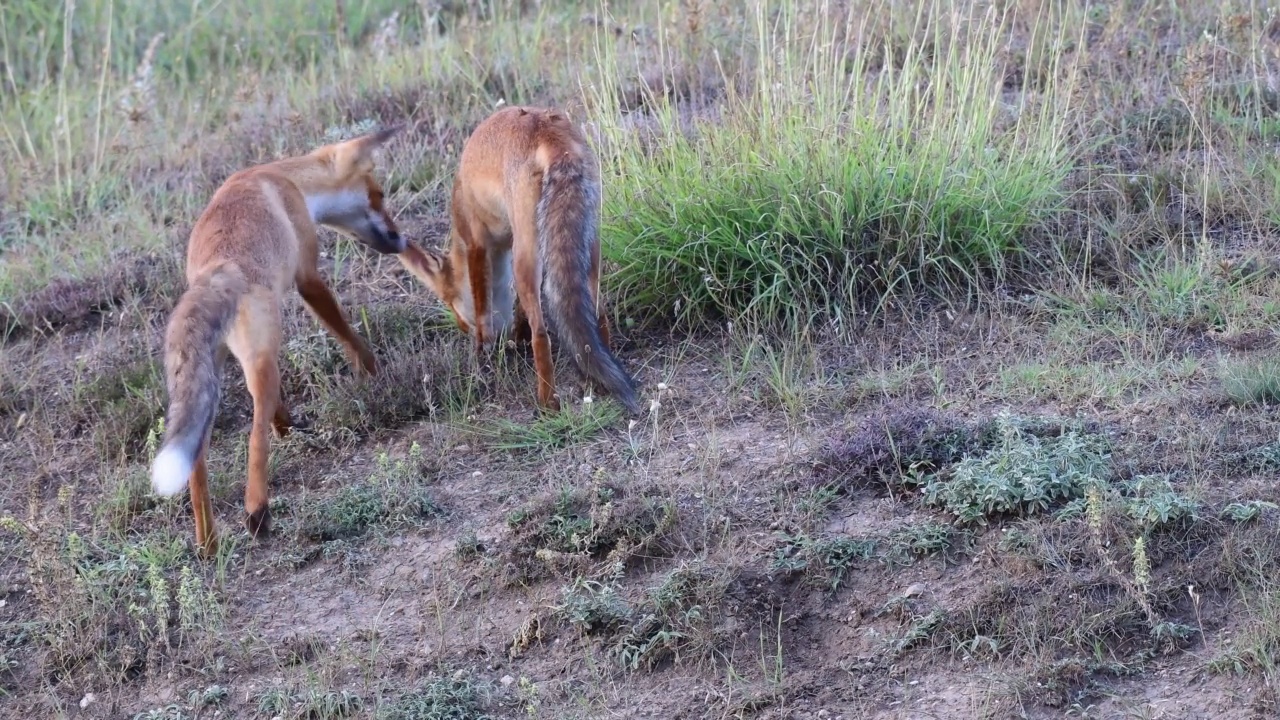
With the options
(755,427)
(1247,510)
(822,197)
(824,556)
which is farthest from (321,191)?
(1247,510)

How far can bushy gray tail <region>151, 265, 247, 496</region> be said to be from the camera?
4789mm

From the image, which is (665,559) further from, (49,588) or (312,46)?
(312,46)

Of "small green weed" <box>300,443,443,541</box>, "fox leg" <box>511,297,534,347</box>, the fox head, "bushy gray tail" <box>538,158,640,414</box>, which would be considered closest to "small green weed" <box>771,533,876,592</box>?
"bushy gray tail" <box>538,158,640,414</box>

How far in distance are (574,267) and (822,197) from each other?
4.91 ft

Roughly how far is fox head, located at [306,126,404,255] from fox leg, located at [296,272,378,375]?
0.62 m

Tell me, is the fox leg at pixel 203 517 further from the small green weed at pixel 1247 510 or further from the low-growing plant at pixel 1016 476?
the small green weed at pixel 1247 510

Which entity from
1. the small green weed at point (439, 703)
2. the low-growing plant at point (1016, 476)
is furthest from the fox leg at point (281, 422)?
the low-growing plant at point (1016, 476)

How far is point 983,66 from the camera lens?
7086 millimetres

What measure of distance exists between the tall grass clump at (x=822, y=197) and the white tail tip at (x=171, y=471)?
8.97 feet

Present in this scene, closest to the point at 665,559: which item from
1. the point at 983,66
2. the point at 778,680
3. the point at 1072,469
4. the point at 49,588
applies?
the point at 778,680

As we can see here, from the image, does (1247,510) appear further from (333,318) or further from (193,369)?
(333,318)

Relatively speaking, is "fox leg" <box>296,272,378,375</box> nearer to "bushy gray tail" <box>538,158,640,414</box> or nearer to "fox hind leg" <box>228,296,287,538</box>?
"fox hind leg" <box>228,296,287,538</box>

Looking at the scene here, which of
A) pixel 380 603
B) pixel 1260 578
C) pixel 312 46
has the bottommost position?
pixel 380 603

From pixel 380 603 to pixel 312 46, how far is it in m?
6.63
